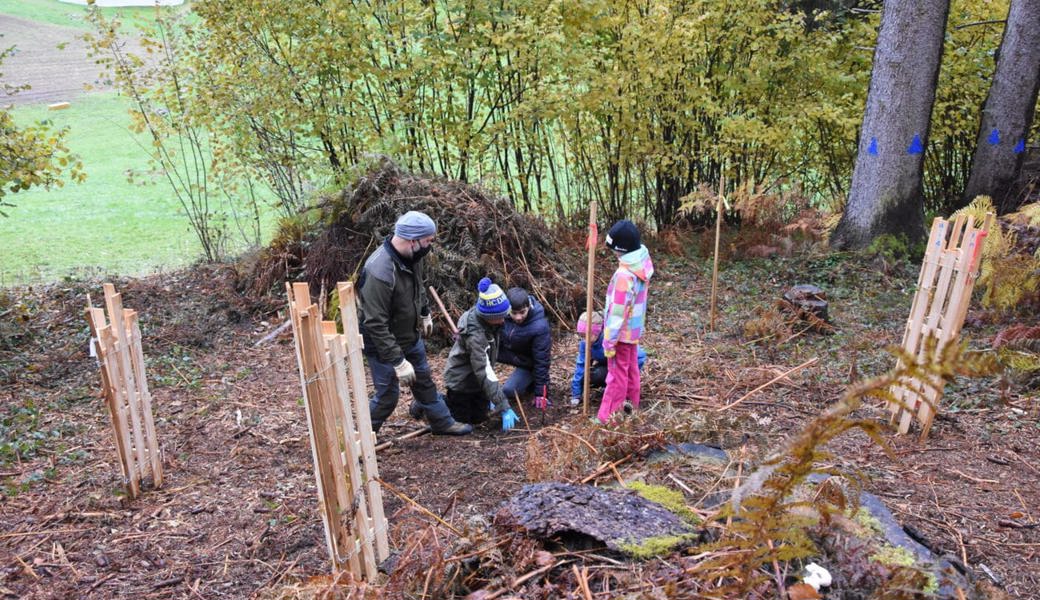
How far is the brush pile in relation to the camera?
7.54 meters

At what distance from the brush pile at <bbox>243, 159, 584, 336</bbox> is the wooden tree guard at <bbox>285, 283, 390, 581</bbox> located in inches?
163

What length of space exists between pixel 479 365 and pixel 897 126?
6.08 m

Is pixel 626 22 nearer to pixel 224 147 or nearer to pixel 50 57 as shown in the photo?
pixel 224 147

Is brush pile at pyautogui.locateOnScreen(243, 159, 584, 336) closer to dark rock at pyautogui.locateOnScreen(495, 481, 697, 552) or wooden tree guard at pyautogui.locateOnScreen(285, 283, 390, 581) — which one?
wooden tree guard at pyautogui.locateOnScreen(285, 283, 390, 581)

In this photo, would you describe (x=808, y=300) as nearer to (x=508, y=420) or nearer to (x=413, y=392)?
(x=508, y=420)

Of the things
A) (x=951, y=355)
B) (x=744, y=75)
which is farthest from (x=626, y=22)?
(x=951, y=355)

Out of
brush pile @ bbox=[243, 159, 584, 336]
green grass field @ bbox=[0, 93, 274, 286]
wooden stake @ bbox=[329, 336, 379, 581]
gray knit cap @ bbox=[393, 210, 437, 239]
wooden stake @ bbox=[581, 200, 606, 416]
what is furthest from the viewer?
green grass field @ bbox=[0, 93, 274, 286]

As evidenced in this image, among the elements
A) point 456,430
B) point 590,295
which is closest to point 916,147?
point 590,295

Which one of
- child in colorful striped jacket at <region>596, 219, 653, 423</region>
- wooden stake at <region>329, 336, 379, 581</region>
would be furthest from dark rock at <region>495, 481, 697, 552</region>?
child in colorful striped jacket at <region>596, 219, 653, 423</region>

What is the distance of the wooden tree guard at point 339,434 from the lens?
115 inches

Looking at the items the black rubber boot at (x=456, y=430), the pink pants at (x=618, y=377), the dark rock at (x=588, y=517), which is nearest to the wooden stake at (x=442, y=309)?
the black rubber boot at (x=456, y=430)

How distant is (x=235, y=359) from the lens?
7.17 m

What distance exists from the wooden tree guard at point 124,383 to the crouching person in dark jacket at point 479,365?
2136 mm

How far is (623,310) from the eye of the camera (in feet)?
16.2
